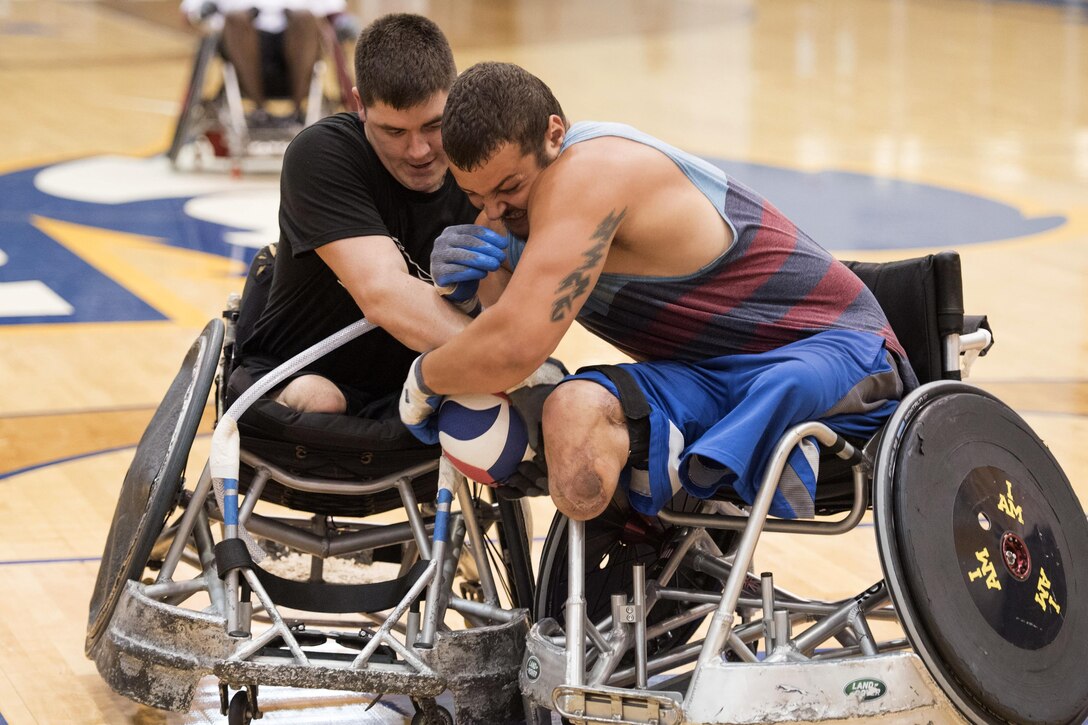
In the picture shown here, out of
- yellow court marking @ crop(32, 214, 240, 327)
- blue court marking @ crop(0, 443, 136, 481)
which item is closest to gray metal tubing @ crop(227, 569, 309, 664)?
blue court marking @ crop(0, 443, 136, 481)

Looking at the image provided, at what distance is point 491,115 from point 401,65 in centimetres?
46

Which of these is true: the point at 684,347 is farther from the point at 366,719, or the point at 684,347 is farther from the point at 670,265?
the point at 366,719

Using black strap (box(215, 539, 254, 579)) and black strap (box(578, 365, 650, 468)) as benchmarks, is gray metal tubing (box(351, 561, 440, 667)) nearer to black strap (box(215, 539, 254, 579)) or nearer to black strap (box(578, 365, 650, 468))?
black strap (box(215, 539, 254, 579))

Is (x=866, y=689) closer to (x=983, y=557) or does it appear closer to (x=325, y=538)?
(x=983, y=557)

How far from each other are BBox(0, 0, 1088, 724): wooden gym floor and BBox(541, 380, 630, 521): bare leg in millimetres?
849

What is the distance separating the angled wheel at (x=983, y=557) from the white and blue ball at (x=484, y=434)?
0.64 meters

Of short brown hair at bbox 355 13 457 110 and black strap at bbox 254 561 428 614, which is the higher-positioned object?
short brown hair at bbox 355 13 457 110

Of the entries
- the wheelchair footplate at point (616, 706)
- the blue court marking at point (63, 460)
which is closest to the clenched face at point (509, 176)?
the wheelchair footplate at point (616, 706)

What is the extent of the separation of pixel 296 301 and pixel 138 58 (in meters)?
12.4

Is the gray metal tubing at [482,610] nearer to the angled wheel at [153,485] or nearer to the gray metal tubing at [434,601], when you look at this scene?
the gray metal tubing at [434,601]

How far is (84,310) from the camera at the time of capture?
6906mm

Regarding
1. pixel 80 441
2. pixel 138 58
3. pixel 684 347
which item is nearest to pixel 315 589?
pixel 684 347

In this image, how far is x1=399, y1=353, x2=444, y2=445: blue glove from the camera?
3.03 m

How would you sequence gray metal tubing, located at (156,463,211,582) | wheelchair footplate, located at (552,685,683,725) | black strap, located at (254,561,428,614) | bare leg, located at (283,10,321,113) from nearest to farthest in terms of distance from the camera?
1. wheelchair footplate, located at (552,685,683,725)
2. black strap, located at (254,561,428,614)
3. gray metal tubing, located at (156,463,211,582)
4. bare leg, located at (283,10,321,113)
